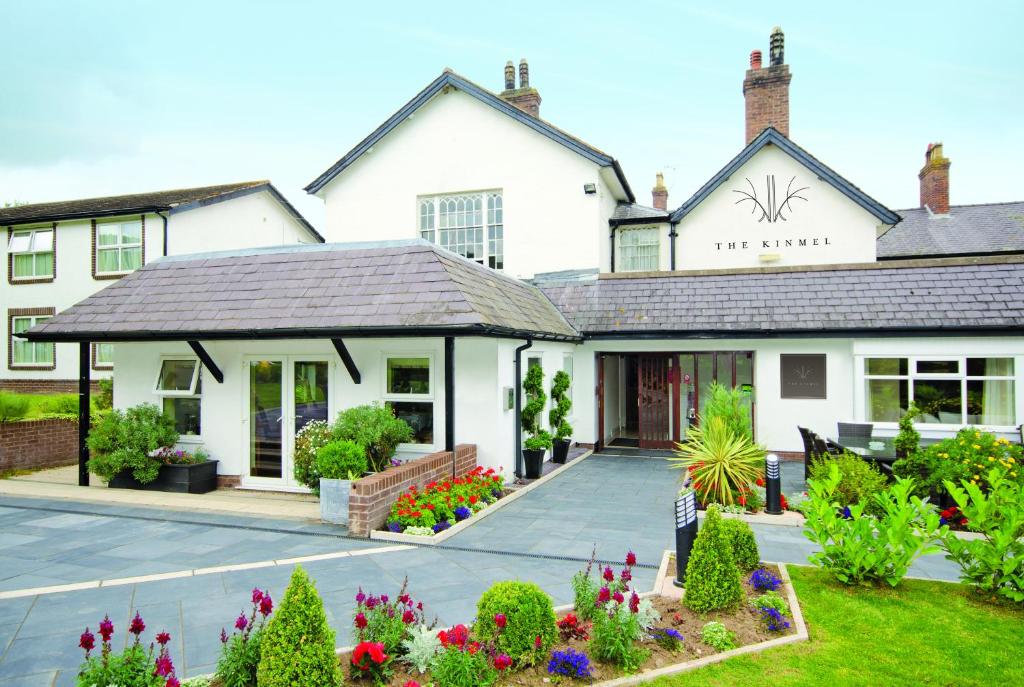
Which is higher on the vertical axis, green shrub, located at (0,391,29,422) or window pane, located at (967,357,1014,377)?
window pane, located at (967,357,1014,377)

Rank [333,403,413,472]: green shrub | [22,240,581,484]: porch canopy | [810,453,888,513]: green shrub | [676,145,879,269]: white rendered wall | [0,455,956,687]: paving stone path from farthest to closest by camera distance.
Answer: [676,145,879,269]: white rendered wall → [22,240,581,484]: porch canopy → [333,403,413,472]: green shrub → [810,453,888,513]: green shrub → [0,455,956,687]: paving stone path

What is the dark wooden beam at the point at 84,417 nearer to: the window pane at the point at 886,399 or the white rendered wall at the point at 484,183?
the white rendered wall at the point at 484,183

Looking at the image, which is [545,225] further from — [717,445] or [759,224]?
[717,445]

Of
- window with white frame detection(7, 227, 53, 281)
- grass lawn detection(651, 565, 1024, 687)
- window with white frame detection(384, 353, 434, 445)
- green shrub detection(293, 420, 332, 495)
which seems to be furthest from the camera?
window with white frame detection(7, 227, 53, 281)

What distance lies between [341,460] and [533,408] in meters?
4.37

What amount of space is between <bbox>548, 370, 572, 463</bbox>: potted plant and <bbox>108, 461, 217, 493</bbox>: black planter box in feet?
22.7

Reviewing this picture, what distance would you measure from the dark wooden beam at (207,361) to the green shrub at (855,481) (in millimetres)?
10323

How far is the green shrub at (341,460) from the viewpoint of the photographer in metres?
8.73

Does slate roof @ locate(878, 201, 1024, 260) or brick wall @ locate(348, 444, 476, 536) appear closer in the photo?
brick wall @ locate(348, 444, 476, 536)

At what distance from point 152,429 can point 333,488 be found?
468 cm

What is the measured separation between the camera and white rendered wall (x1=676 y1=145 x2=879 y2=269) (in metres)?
17.6

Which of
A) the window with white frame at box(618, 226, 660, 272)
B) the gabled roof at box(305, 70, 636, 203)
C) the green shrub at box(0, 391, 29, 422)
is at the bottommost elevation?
the green shrub at box(0, 391, 29, 422)

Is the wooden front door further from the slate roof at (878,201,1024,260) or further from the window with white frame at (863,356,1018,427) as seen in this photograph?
the slate roof at (878,201,1024,260)

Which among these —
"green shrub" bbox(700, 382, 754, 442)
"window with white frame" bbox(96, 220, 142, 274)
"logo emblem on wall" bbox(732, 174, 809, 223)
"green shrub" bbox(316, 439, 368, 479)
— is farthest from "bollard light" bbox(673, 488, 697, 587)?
"window with white frame" bbox(96, 220, 142, 274)
